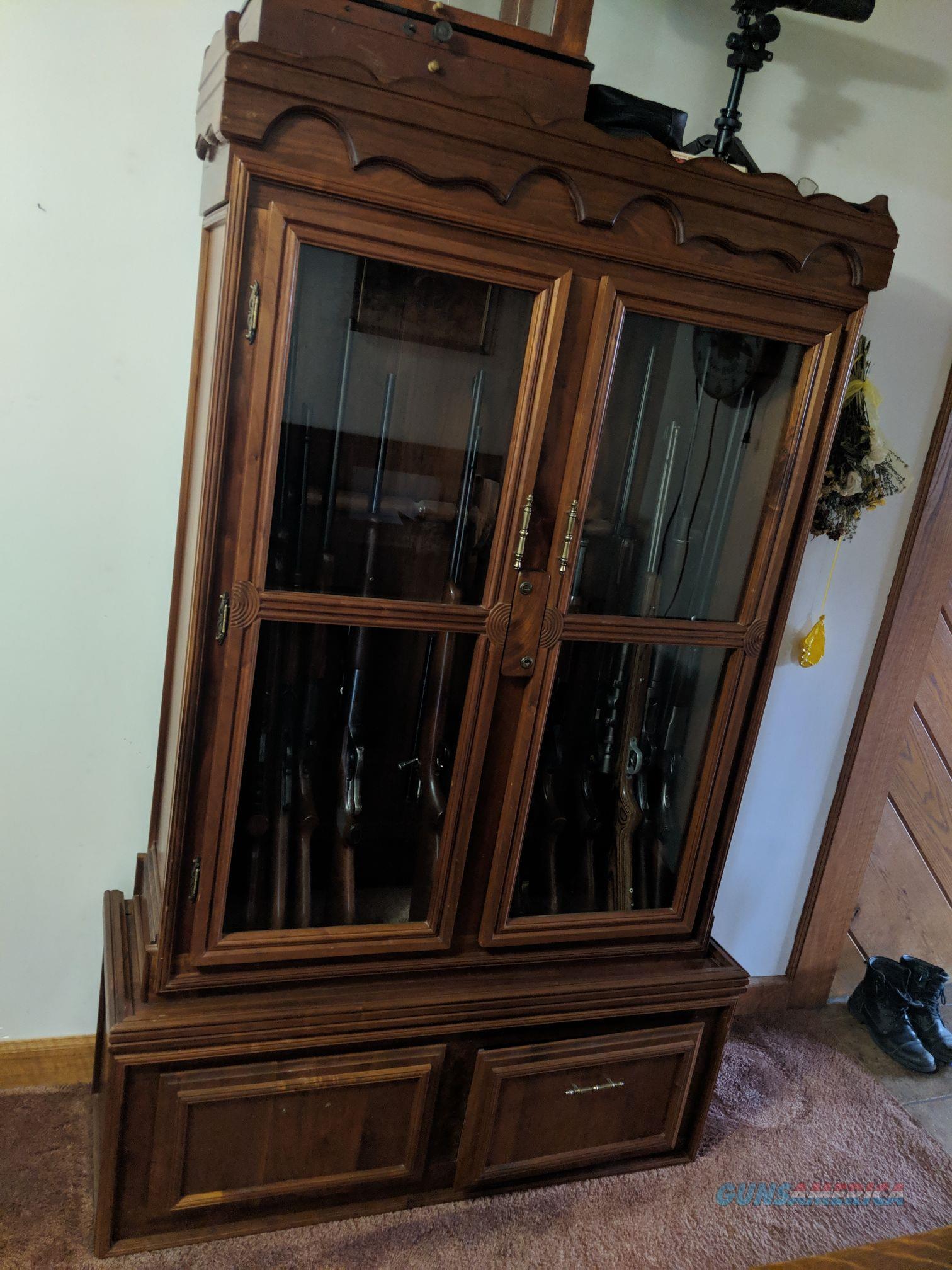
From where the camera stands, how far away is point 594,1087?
1.57 metres

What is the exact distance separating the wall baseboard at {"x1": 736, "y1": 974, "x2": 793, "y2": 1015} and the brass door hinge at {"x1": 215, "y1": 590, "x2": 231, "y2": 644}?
160 cm

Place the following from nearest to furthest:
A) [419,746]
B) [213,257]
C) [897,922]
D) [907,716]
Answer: [213,257]
[419,746]
[907,716]
[897,922]

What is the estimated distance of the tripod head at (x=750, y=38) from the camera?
4.79 ft

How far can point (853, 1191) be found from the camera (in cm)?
172

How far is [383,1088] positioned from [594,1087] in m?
0.38

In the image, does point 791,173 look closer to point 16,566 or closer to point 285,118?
point 285,118

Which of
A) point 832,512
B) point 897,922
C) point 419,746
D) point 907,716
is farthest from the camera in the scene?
point 897,922

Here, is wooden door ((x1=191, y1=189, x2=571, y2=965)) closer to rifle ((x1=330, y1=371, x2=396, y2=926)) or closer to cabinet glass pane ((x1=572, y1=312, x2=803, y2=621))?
rifle ((x1=330, y1=371, x2=396, y2=926))

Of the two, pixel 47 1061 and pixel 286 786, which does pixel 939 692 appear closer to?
pixel 286 786

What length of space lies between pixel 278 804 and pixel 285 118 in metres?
0.88

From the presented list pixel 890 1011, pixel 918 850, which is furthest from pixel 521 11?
pixel 890 1011

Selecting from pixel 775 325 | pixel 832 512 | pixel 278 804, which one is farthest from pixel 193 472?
pixel 832 512

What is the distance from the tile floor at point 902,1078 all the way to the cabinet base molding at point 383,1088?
0.62 metres

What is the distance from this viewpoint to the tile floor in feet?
6.40
